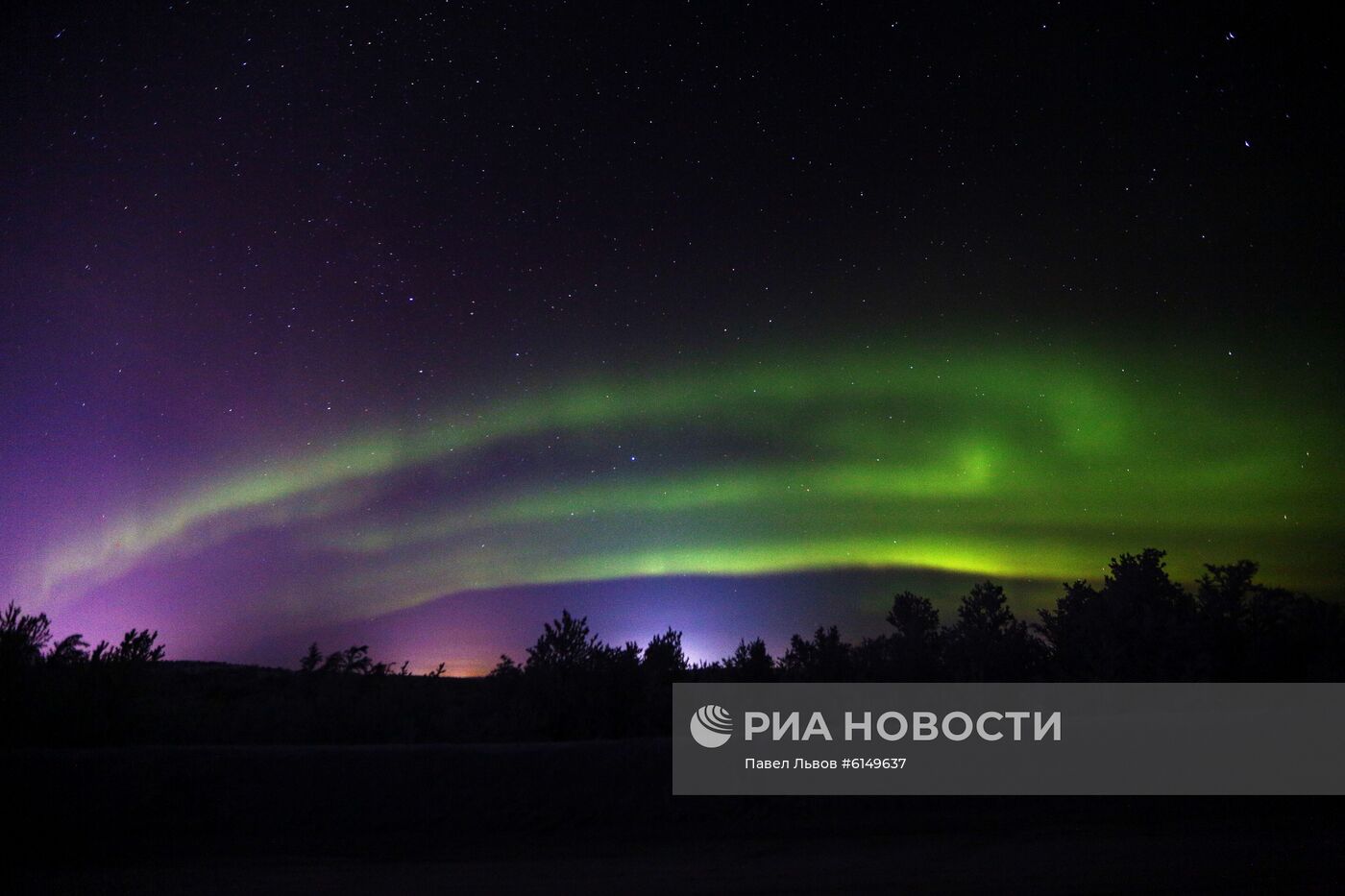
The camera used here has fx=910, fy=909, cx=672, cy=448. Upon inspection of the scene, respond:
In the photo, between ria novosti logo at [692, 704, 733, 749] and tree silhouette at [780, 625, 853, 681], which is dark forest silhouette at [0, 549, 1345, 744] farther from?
ria novosti logo at [692, 704, 733, 749]

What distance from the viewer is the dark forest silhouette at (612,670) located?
8586mm

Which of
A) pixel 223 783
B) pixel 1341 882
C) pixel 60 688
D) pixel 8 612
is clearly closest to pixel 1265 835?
Answer: pixel 1341 882

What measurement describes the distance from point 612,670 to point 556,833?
13.8ft

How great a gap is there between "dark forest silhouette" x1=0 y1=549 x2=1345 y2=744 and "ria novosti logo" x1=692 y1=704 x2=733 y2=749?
253 cm

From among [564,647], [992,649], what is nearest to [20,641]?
[564,647]

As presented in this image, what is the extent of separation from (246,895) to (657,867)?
2147mm

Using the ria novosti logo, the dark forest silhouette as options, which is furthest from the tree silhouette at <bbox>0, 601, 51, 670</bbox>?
the ria novosti logo

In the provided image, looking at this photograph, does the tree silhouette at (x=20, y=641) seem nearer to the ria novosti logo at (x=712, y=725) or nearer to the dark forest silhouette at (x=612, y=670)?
the dark forest silhouette at (x=612, y=670)

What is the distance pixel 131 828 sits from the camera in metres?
5.85

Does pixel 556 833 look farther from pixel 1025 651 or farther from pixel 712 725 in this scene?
pixel 1025 651

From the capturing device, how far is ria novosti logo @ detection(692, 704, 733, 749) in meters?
6.79

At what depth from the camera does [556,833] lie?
593cm

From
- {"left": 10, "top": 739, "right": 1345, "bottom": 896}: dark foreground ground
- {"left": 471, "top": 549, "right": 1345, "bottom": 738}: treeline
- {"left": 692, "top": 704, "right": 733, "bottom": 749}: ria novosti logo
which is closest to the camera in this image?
{"left": 10, "top": 739, "right": 1345, "bottom": 896}: dark foreground ground

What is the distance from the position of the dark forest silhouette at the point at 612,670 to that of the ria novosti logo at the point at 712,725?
253 cm
